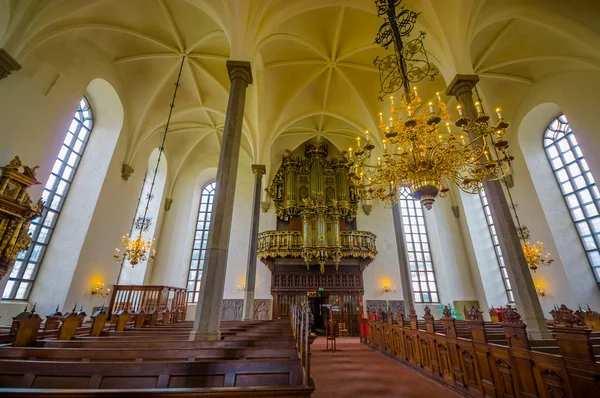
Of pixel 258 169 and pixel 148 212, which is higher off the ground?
pixel 258 169

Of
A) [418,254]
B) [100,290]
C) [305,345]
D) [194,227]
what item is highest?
[194,227]

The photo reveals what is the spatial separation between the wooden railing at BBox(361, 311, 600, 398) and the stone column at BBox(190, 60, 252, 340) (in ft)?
14.5

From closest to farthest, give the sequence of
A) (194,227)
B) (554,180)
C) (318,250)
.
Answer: (554,180), (318,250), (194,227)

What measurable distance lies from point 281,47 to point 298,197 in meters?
7.71

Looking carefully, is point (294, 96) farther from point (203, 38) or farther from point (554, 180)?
point (554, 180)

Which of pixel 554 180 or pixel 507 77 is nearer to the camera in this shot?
pixel 507 77

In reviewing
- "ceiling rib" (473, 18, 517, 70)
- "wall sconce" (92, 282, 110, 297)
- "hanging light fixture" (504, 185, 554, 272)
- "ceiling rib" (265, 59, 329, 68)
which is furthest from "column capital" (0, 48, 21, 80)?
"hanging light fixture" (504, 185, 554, 272)

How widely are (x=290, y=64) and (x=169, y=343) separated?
36.4 ft

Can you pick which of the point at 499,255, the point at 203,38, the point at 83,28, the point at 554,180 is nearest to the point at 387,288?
the point at 499,255

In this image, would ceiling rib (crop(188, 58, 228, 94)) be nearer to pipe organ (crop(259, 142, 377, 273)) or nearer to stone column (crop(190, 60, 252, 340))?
stone column (crop(190, 60, 252, 340))

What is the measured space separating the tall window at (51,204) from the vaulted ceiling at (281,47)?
1802mm

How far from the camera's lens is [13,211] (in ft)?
21.5

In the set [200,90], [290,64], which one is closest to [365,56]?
[290,64]

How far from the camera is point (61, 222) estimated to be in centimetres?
971
